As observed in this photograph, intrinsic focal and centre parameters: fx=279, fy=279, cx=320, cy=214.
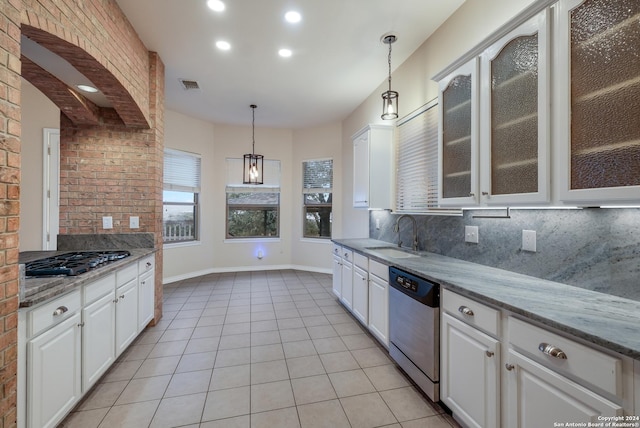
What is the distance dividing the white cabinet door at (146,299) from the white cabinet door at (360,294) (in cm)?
230

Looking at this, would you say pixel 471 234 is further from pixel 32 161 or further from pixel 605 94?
pixel 32 161

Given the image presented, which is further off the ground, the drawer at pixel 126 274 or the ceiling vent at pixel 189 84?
the ceiling vent at pixel 189 84

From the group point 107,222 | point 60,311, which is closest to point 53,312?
point 60,311

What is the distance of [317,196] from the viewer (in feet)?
20.3

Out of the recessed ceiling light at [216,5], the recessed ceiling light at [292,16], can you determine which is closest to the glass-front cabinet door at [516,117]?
the recessed ceiling light at [292,16]

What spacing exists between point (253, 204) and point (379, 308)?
14.0ft

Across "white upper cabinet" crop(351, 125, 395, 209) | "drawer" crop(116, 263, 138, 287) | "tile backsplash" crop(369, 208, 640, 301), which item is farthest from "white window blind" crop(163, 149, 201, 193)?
"tile backsplash" crop(369, 208, 640, 301)

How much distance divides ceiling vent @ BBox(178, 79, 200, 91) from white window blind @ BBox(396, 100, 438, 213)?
2.93 meters

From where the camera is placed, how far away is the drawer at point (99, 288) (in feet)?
6.31

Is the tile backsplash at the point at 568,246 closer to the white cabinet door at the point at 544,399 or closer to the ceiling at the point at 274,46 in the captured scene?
the white cabinet door at the point at 544,399

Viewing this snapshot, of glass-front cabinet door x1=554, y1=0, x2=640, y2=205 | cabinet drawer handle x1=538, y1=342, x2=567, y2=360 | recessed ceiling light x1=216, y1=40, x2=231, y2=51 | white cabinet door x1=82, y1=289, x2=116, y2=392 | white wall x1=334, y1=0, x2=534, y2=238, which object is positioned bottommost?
white cabinet door x1=82, y1=289, x2=116, y2=392

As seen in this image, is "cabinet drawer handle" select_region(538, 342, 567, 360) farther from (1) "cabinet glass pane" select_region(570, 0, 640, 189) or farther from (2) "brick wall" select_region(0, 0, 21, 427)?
(2) "brick wall" select_region(0, 0, 21, 427)

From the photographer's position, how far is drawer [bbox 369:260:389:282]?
258 centimetres

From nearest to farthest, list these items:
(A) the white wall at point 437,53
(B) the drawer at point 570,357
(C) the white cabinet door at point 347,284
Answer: (B) the drawer at point 570,357
(A) the white wall at point 437,53
(C) the white cabinet door at point 347,284
